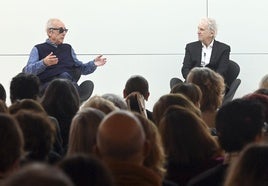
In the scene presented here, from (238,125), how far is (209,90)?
7.91ft

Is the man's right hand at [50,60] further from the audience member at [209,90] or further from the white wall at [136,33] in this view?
the audience member at [209,90]

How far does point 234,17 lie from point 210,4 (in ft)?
1.32

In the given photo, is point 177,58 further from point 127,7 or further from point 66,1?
point 66,1

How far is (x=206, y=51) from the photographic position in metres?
9.17

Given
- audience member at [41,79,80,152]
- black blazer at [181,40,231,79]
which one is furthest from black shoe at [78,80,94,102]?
audience member at [41,79,80,152]

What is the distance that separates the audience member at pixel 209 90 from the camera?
564 centimetres

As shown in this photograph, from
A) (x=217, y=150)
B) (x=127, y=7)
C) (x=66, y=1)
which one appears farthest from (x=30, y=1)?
(x=217, y=150)

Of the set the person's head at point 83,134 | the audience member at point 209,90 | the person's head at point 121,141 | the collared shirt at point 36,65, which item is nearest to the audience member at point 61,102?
the audience member at point 209,90

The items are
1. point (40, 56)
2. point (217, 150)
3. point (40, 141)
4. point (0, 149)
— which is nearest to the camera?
point (0, 149)

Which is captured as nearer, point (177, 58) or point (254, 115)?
point (254, 115)

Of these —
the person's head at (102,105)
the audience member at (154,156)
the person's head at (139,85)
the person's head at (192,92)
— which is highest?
the audience member at (154,156)

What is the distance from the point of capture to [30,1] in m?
9.94

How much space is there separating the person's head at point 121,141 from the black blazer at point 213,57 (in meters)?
6.21

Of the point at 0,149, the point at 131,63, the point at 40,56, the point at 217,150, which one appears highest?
the point at 0,149
